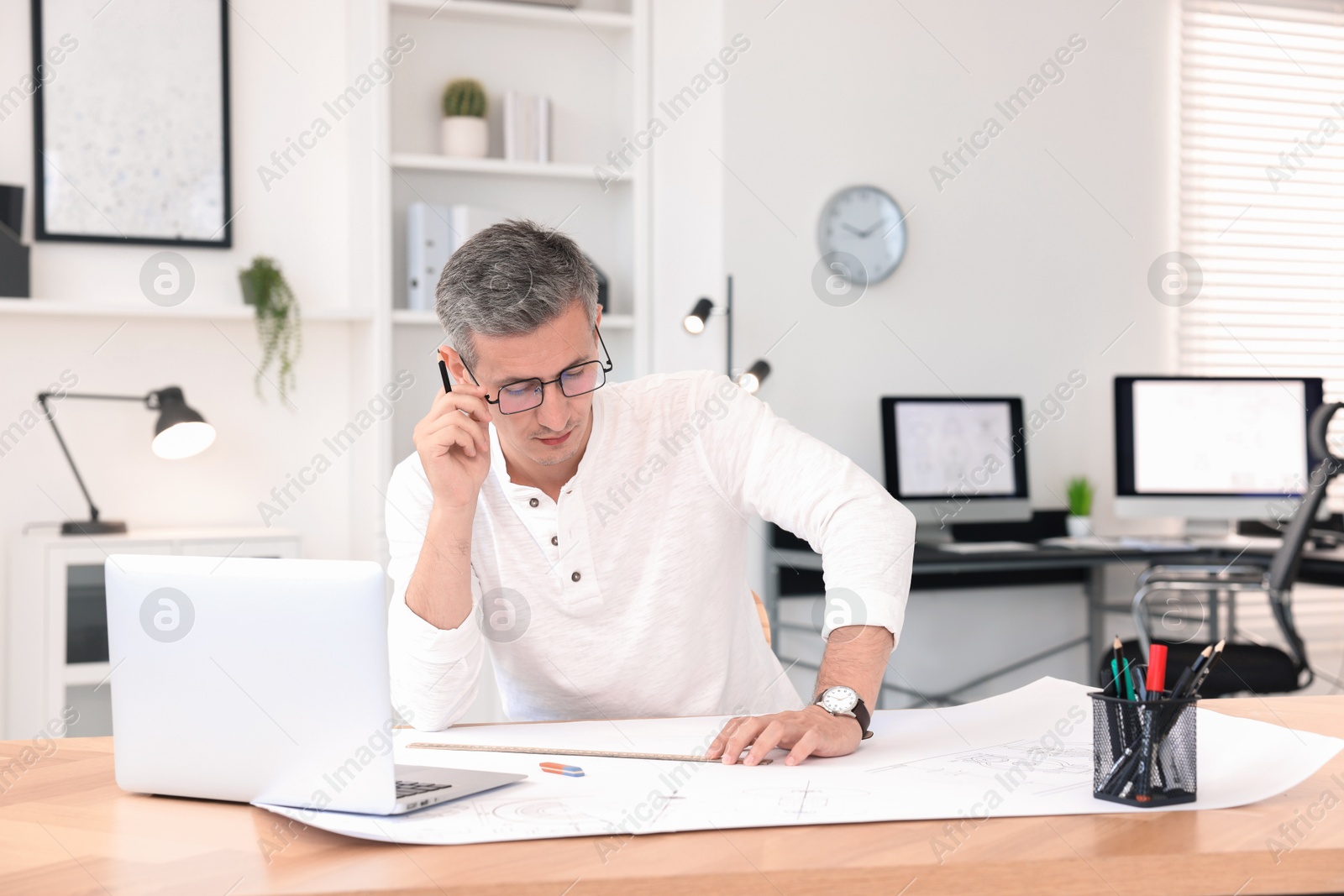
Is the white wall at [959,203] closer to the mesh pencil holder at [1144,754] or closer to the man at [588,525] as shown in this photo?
the man at [588,525]

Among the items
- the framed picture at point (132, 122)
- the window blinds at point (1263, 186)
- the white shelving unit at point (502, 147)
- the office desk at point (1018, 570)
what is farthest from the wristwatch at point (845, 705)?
the window blinds at point (1263, 186)

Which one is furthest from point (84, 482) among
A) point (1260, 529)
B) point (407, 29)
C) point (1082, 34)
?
point (1260, 529)

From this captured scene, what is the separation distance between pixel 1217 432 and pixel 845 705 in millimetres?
2889

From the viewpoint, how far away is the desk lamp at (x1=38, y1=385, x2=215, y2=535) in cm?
313

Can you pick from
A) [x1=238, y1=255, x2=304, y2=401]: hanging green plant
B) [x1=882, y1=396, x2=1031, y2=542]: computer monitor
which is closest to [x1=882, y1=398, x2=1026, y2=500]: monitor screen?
[x1=882, y1=396, x2=1031, y2=542]: computer monitor

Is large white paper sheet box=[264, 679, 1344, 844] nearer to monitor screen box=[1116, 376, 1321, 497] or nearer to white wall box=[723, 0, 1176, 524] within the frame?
white wall box=[723, 0, 1176, 524]

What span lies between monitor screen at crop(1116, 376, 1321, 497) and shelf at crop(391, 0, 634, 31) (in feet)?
6.34

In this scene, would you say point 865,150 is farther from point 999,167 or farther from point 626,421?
point 626,421

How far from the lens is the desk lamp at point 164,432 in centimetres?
313

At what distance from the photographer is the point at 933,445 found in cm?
374

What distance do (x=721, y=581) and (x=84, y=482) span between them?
231 cm

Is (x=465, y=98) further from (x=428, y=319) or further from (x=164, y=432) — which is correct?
(x=164, y=432)

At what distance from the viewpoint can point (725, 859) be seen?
952 mm

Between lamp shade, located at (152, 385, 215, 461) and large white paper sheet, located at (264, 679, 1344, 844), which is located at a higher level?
lamp shade, located at (152, 385, 215, 461)
